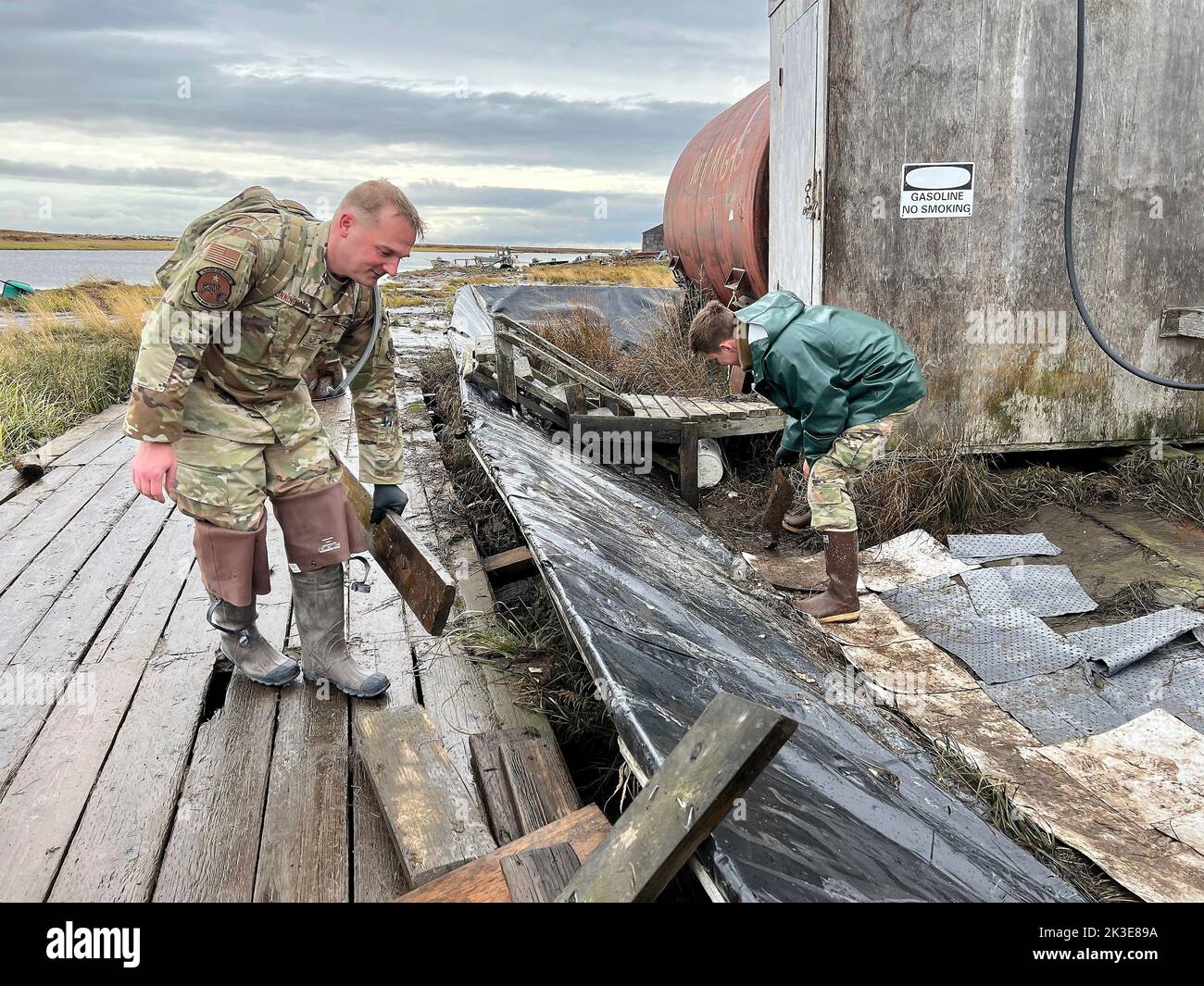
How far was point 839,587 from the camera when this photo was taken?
4.92 meters

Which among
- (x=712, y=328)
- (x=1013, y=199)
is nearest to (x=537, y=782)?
(x=712, y=328)

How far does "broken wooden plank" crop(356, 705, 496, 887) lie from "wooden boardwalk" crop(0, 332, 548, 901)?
70 millimetres

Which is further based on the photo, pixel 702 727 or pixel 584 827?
pixel 584 827

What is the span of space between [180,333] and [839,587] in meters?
3.58

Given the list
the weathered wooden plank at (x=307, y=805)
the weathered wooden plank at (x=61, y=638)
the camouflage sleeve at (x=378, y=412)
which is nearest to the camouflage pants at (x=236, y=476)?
the camouflage sleeve at (x=378, y=412)

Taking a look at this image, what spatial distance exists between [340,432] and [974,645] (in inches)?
196

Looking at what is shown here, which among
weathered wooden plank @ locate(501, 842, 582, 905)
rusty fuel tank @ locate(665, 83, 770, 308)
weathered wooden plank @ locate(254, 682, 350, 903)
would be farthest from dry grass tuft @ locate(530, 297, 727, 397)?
weathered wooden plank @ locate(501, 842, 582, 905)

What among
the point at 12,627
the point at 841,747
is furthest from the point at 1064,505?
the point at 12,627

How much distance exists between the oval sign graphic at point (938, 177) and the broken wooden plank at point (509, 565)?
396cm

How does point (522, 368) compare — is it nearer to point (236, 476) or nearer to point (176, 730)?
point (236, 476)

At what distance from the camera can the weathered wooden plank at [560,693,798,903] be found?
156 centimetres

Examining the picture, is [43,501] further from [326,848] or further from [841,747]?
[841,747]

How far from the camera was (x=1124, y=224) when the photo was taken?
256 inches

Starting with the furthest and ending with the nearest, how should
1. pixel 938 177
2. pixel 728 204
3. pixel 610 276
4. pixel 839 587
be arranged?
pixel 610 276
pixel 728 204
pixel 938 177
pixel 839 587
